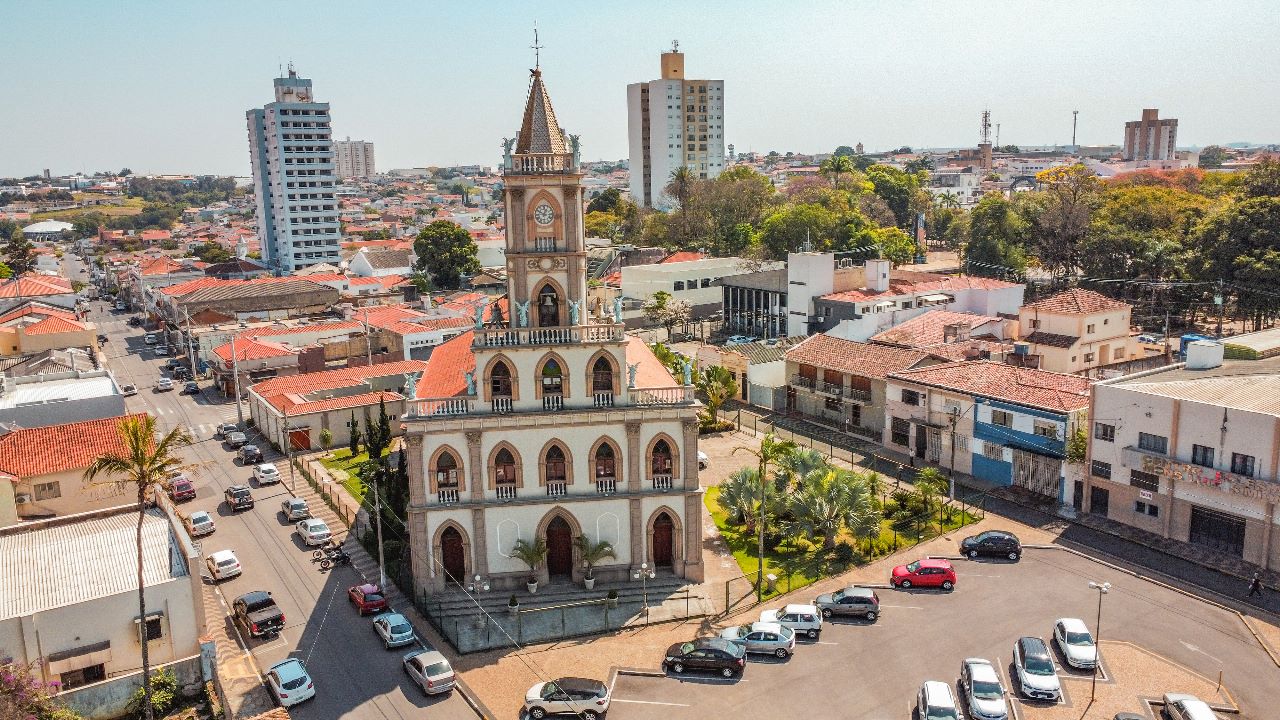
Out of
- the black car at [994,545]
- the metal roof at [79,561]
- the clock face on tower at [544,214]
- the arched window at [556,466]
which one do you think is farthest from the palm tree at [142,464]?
the black car at [994,545]

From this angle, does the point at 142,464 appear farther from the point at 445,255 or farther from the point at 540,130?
the point at 445,255

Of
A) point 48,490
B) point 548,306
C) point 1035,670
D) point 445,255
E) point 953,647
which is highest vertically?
point 548,306

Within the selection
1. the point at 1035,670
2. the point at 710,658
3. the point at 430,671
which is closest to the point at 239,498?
the point at 430,671

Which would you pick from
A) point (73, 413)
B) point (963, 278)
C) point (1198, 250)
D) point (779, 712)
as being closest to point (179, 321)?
point (73, 413)

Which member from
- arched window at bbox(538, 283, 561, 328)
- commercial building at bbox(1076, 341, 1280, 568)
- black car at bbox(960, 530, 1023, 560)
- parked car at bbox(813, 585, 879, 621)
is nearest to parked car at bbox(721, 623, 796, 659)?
parked car at bbox(813, 585, 879, 621)

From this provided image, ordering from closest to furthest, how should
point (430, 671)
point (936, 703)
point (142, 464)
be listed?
1. point (142, 464)
2. point (936, 703)
3. point (430, 671)

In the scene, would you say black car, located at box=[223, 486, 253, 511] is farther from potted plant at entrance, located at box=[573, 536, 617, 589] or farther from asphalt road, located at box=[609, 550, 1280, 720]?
asphalt road, located at box=[609, 550, 1280, 720]
